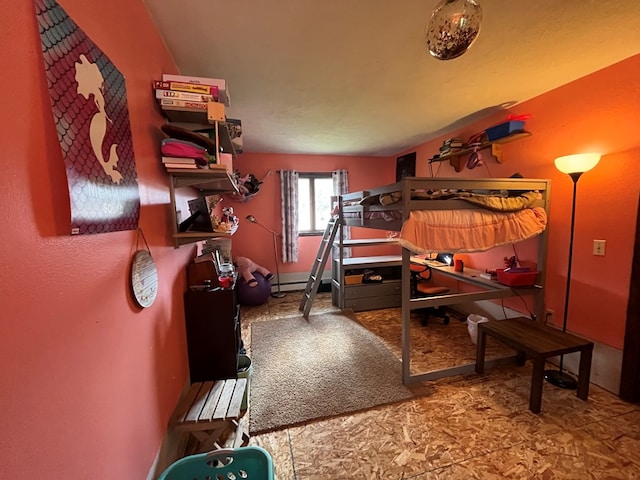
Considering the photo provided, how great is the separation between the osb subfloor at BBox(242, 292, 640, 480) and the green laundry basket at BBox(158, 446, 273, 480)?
11.6 inches

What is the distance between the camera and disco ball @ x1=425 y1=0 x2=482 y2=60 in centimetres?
97

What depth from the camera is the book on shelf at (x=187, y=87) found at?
1.45 metres

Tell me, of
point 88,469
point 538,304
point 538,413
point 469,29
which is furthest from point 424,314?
point 88,469

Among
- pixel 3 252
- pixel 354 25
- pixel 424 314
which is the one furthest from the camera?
pixel 424 314

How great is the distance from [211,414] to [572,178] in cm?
310

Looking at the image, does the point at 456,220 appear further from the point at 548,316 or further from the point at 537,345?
the point at 548,316

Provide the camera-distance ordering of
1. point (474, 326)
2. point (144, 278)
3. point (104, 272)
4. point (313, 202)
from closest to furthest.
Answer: point (104, 272) → point (144, 278) → point (474, 326) → point (313, 202)

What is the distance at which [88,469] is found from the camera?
0.79 m

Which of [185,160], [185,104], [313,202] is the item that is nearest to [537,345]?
[185,160]

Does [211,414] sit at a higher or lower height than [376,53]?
lower

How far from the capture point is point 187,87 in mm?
1501

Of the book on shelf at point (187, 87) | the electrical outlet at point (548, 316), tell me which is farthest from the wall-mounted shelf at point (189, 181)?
the electrical outlet at point (548, 316)

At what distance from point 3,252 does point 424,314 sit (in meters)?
3.61

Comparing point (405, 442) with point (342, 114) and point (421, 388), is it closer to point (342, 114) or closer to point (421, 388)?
point (421, 388)
